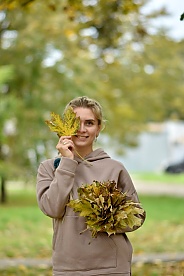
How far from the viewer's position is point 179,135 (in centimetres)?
4666

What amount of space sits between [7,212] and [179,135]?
Answer: 31135 millimetres

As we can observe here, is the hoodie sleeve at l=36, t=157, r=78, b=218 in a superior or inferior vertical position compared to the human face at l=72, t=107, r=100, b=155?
inferior

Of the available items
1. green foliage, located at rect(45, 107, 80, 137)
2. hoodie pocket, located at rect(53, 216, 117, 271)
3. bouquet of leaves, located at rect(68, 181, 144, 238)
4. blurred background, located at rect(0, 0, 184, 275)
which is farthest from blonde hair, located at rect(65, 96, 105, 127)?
blurred background, located at rect(0, 0, 184, 275)

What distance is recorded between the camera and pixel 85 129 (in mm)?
3801

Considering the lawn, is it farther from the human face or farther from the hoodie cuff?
the hoodie cuff

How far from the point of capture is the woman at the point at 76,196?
3.68 meters

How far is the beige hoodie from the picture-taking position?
3668 mm

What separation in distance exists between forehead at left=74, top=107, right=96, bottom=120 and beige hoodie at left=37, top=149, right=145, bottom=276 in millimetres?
227

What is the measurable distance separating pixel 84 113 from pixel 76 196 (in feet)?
1.46

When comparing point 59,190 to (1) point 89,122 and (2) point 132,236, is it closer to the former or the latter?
(1) point 89,122

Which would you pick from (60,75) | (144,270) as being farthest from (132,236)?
(60,75)

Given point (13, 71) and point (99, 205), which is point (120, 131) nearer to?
point (13, 71)

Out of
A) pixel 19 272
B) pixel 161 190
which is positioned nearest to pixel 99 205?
pixel 19 272

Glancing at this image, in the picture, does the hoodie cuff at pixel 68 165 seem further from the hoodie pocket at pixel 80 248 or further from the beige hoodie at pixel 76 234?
the hoodie pocket at pixel 80 248
